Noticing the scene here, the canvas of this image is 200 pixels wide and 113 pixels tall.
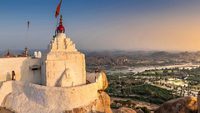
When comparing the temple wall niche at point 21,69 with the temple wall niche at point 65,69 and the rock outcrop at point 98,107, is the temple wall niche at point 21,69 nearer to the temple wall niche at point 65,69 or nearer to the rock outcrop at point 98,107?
the temple wall niche at point 65,69

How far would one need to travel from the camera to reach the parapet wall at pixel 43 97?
20.8 meters

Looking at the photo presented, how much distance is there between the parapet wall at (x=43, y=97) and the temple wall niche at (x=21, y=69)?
0.97m

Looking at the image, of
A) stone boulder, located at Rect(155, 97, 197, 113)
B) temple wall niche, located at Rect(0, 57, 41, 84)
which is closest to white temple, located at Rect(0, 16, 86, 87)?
temple wall niche, located at Rect(0, 57, 41, 84)

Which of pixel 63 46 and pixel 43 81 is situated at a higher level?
pixel 63 46

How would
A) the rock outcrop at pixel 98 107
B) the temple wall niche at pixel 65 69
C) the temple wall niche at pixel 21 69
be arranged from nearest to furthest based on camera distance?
the rock outcrop at pixel 98 107 → the temple wall niche at pixel 65 69 → the temple wall niche at pixel 21 69

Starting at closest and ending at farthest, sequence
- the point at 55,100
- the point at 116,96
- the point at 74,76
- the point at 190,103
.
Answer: the point at 55,100 < the point at 74,76 < the point at 190,103 < the point at 116,96

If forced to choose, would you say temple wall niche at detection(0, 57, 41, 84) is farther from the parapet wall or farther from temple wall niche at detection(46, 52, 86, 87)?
temple wall niche at detection(46, 52, 86, 87)

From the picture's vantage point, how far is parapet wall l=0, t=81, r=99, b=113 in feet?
68.3

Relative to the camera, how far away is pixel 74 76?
22406 millimetres

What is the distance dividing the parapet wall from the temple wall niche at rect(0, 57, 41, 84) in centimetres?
97

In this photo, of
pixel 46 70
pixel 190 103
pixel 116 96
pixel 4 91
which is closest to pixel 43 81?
pixel 46 70

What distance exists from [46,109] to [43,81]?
2.88 m

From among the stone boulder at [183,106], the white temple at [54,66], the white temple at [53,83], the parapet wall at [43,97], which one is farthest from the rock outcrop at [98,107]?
the stone boulder at [183,106]

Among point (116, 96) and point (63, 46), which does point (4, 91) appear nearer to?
point (63, 46)
